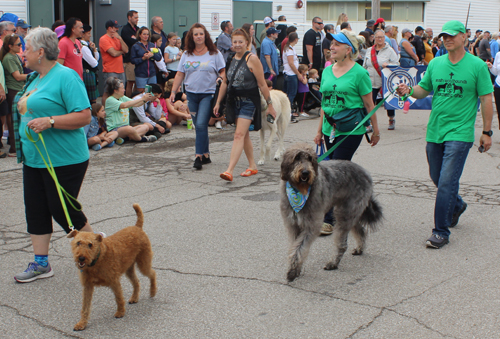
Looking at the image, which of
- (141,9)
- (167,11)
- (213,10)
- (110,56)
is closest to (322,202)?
(110,56)

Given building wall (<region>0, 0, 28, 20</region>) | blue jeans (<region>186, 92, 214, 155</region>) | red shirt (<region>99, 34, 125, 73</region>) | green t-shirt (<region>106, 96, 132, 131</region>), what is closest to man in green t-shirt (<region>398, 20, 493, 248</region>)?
blue jeans (<region>186, 92, 214, 155</region>)

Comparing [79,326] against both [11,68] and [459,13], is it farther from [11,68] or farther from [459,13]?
[459,13]

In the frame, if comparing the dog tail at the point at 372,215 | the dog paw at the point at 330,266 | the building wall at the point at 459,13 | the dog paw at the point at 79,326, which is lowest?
the dog paw at the point at 79,326

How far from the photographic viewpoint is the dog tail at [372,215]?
15.8ft

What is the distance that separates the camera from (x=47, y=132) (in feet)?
Answer: 13.0

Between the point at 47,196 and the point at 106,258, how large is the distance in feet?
3.11

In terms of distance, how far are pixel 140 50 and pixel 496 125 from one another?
336 inches

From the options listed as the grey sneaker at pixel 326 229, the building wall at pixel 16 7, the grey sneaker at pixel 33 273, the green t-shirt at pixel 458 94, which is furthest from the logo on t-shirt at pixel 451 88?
the building wall at pixel 16 7

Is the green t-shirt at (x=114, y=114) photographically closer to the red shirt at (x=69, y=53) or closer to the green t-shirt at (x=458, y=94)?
the red shirt at (x=69, y=53)

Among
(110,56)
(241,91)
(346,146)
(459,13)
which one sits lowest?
(346,146)

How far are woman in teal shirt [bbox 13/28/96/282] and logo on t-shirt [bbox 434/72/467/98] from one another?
314cm

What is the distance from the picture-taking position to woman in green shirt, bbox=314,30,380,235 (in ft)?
16.8

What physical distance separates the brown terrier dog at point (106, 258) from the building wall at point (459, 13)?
3852 cm

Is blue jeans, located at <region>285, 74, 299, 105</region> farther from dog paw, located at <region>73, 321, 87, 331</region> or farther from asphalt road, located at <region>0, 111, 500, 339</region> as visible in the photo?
dog paw, located at <region>73, 321, 87, 331</region>
